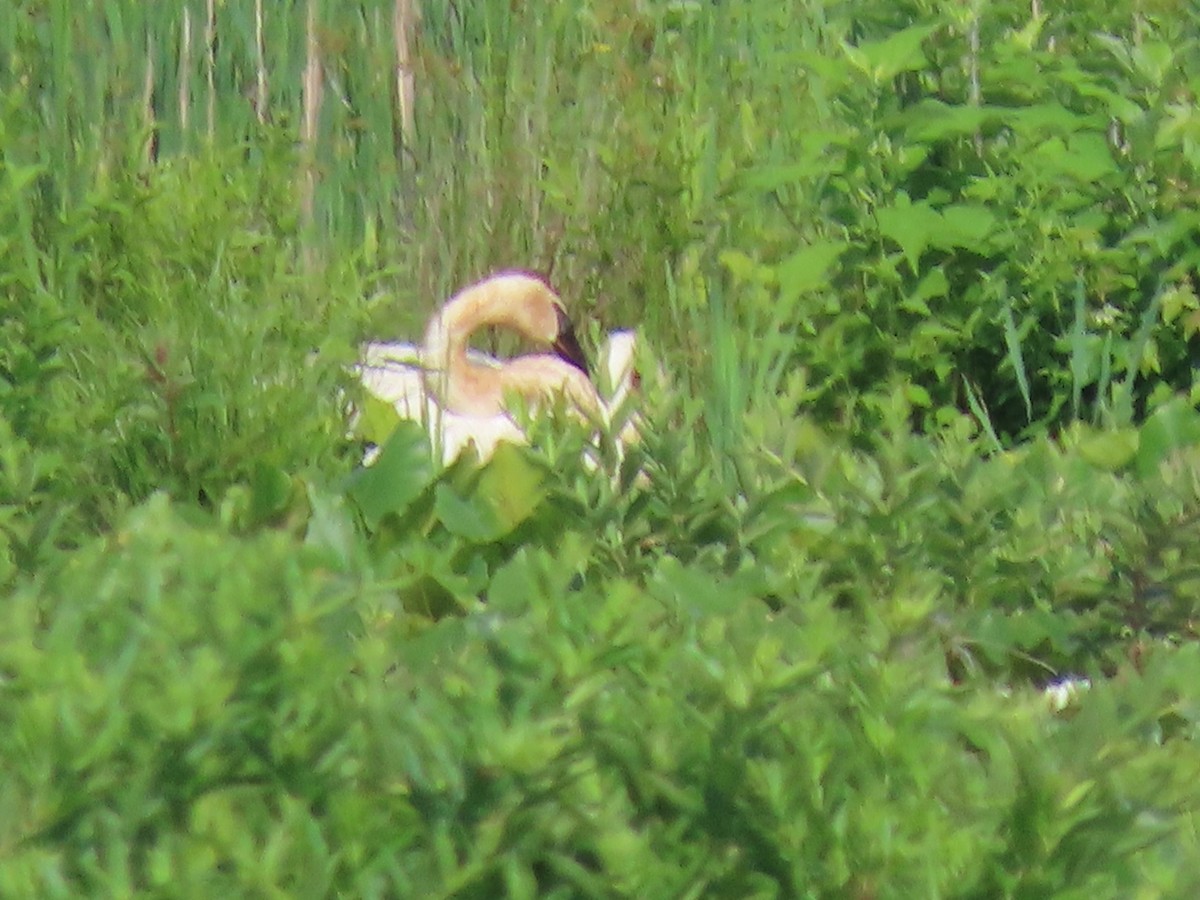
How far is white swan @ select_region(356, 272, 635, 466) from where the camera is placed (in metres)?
3.25

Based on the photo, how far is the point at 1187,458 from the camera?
6.87 feet

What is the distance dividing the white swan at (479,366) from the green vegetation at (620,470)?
144 millimetres

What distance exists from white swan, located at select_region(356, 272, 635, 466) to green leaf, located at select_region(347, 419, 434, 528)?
630 mm

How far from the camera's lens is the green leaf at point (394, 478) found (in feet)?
7.70

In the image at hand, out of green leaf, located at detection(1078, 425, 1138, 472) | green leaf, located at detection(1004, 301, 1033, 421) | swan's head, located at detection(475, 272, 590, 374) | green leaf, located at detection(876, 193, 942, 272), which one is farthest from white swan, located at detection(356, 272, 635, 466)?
green leaf, located at detection(1078, 425, 1138, 472)

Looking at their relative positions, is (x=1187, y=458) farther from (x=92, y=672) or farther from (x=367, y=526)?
(x=92, y=672)

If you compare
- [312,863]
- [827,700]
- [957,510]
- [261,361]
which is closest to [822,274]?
[261,361]

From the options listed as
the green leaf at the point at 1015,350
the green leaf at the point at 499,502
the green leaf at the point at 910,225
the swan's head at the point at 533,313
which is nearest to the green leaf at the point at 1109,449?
the green leaf at the point at 1015,350

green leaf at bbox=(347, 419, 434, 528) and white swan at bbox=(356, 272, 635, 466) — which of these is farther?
white swan at bbox=(356, 272, 635, 466)

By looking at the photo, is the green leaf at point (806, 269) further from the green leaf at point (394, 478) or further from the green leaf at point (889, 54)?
the green leaf at point (394, 478)

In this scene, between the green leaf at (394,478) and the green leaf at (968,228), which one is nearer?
the green leaf at (394,478)

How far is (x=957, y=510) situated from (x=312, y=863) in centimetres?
101

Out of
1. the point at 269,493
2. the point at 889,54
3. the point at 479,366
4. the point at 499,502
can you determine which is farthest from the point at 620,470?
the point at 479,366

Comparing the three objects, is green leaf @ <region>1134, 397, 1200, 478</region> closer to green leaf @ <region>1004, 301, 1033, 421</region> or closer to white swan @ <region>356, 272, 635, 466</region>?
green leaf @ <region>1004, 301, 1033, 421</region>
